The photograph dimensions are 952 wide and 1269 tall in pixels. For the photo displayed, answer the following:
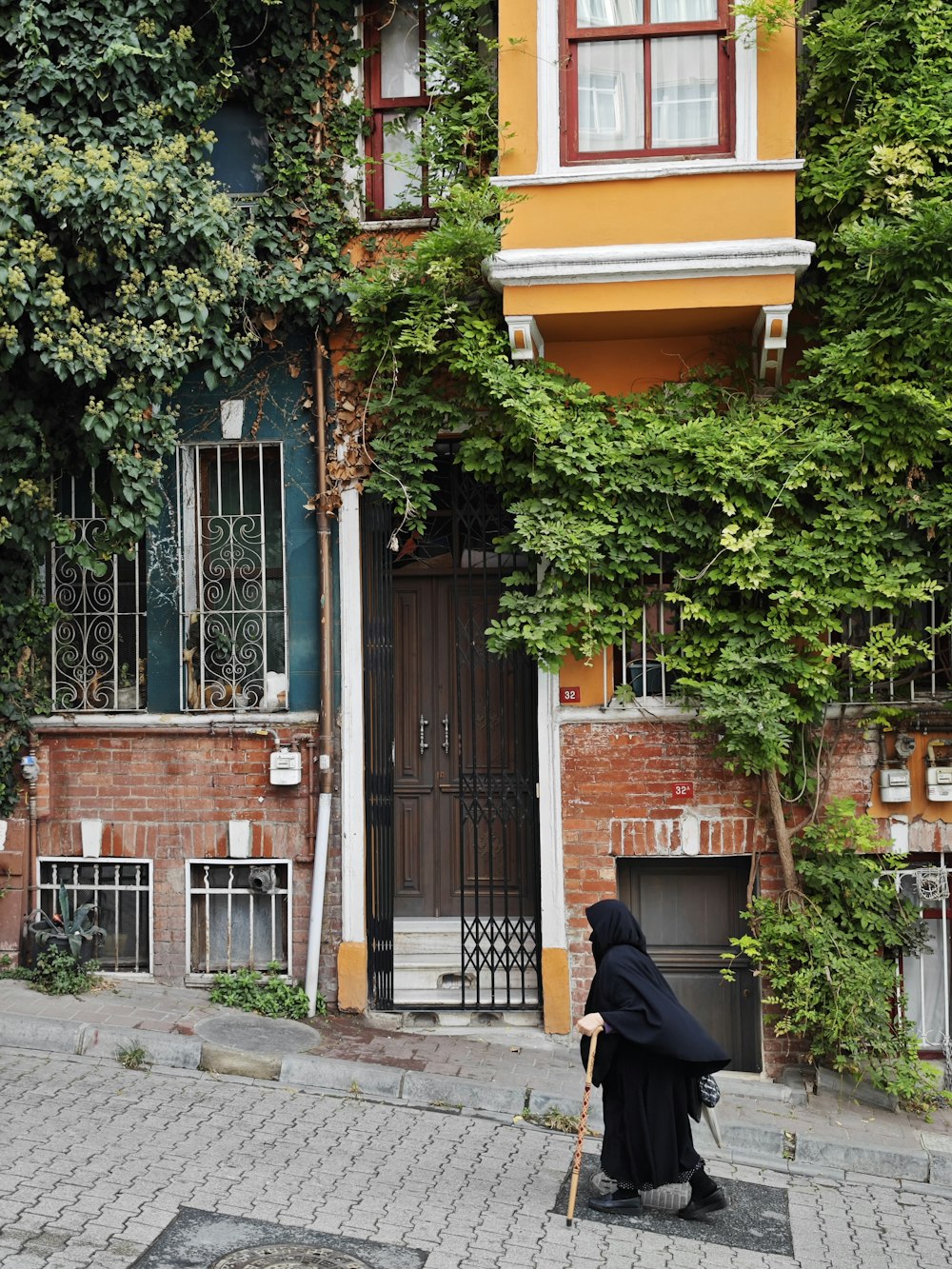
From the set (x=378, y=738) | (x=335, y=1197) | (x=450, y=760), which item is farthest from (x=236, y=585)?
(x=335, y=1197)

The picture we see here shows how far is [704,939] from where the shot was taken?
8.40m

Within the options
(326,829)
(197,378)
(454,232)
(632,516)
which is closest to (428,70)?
(454,232)

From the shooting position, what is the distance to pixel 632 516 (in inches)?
313

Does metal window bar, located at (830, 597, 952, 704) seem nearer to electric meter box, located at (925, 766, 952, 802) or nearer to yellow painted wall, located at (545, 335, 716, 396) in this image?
electric meter box, located at (925, 766, 952, 802)

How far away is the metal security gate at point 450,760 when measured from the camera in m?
8.51

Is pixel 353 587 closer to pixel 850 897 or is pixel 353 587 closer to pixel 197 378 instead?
pixel 197 378

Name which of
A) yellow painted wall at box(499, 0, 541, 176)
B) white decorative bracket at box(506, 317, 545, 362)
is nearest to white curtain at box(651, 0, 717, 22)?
yellow painted wall at box(499, 0, 541, 176)

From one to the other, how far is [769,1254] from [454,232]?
6010mm

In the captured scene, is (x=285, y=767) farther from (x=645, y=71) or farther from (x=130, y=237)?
(x=645, y=71)

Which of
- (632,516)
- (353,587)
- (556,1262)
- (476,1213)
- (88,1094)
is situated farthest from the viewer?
(353,587)

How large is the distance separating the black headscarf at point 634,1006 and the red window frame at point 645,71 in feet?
16.2

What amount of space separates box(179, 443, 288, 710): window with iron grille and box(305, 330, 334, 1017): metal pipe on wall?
347 millimetres

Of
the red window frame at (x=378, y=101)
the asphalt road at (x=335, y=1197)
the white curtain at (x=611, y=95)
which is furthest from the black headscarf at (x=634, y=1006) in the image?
the red window frame at (x=378, y=101)

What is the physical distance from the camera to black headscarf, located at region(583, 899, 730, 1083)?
5.58m
